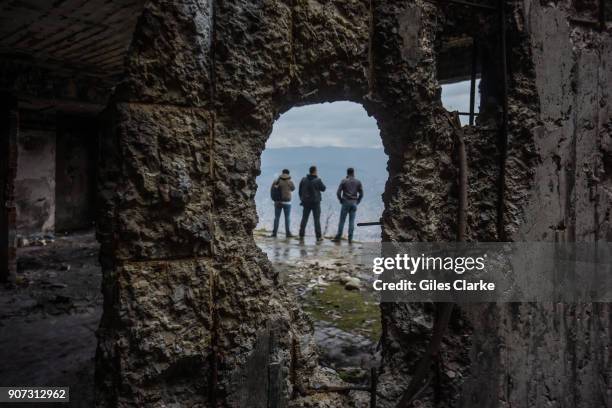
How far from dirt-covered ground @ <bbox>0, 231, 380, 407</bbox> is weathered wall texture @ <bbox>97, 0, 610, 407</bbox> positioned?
2.66ft

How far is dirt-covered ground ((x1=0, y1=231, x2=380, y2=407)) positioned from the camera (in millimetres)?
3236

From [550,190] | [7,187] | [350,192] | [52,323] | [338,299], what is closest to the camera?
[550,190]

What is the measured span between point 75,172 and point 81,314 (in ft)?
22.1

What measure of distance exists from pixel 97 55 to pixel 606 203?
6.45 metres

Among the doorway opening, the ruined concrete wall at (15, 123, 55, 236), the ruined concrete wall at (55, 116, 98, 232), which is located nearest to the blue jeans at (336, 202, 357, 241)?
the doorway opening

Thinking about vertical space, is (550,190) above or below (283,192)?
below

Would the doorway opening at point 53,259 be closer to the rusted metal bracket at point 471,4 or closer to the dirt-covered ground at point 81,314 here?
the dirt-covered ground at point 81,314

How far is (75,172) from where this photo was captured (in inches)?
398

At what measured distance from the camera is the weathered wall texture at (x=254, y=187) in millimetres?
1641

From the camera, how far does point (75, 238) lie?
9.50 metres

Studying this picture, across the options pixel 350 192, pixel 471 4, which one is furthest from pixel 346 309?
pixel 350 192

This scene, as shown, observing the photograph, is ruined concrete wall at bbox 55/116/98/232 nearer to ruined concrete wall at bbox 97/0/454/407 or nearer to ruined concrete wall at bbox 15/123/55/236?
ruined concrete wall at bbox 15/123/55/236

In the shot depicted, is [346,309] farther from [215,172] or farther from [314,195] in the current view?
[314,195]

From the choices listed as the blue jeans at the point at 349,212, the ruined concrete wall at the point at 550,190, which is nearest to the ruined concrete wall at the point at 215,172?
the ruined concrete wall at the point at 550,190
